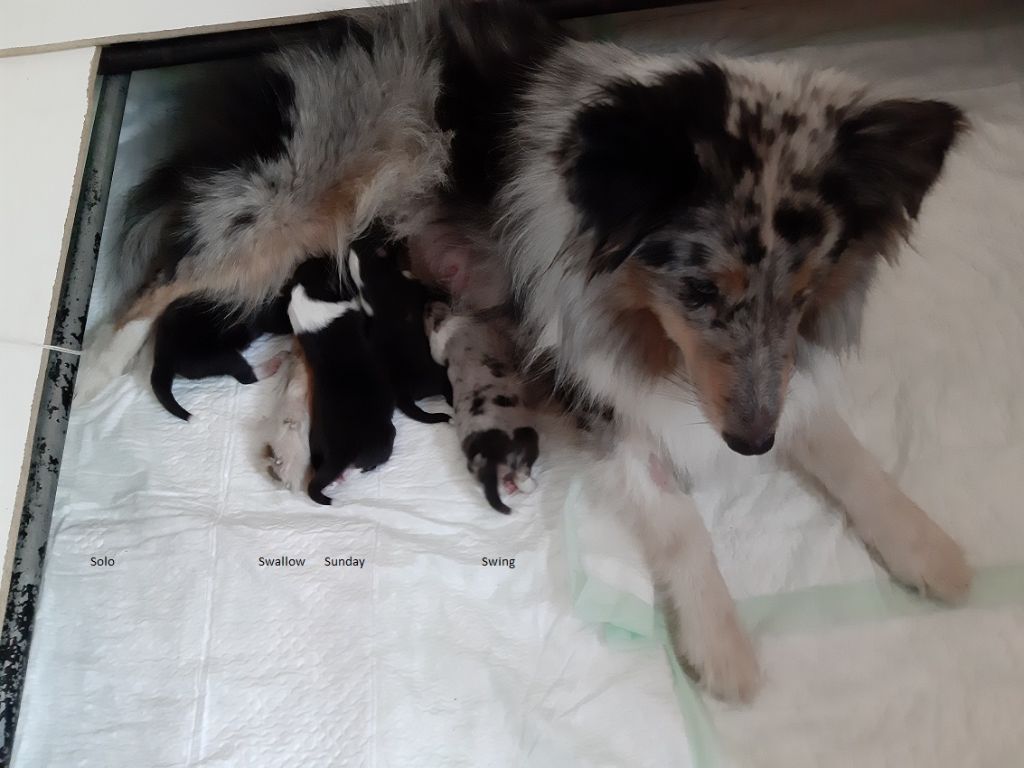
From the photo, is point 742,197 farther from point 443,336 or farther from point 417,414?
point 417,414

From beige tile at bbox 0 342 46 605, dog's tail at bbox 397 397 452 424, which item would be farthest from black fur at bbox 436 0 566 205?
beige tile at bbox 0 342 46 605

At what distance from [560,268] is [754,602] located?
84 centimetres

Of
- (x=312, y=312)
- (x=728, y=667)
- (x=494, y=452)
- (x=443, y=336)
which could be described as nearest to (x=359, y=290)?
(x=312, y=312)

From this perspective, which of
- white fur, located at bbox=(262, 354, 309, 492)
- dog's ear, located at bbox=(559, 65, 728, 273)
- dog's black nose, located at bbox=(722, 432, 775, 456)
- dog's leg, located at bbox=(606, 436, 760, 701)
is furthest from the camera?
white fur, located at bbox=(262, 354, 309, 492)

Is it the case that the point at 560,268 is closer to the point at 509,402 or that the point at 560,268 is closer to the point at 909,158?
the point at 509,402

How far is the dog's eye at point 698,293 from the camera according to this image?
58.1 inches

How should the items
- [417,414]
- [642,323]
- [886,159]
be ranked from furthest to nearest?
[417,414] < [642,323] < [886,159]

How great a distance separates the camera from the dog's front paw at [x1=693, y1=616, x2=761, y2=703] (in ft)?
5.41

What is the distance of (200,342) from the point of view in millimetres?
2057

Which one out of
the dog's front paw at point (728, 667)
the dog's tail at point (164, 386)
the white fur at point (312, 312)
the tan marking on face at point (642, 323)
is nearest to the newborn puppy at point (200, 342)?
the dog's tail at point (164, 386)

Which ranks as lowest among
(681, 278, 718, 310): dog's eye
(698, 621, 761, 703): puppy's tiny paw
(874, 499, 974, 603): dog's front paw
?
(698, 621, 761, 703): puppy's tiny paw

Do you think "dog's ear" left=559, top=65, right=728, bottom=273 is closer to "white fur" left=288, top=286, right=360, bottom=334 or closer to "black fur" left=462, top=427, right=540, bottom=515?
"black fur" left=462, top=427, right=540, bottom=515

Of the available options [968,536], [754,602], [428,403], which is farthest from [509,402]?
[968,536]

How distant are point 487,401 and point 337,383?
0.35m
